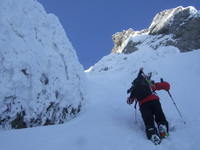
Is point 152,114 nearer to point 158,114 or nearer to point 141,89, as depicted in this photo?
point 158,114

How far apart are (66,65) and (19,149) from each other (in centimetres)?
406

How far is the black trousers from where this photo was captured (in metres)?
4.67

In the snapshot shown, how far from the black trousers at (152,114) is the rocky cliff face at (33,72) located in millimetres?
2611

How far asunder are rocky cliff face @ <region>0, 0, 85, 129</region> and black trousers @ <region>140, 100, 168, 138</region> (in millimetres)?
2611

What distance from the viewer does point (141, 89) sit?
549 cm

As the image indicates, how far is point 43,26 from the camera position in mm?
6887

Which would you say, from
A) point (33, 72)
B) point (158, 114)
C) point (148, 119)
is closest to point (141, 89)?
point (158, 114)

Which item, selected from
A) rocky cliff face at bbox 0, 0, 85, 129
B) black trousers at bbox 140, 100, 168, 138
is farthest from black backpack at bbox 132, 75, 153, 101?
rocky cliff face at bbox 0, 0, 85, 129

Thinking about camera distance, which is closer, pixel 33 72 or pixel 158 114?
pixel 158 114

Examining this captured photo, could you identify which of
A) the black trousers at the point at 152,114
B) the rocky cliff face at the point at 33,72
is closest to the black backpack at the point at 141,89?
the black trousers at the point at 152,114

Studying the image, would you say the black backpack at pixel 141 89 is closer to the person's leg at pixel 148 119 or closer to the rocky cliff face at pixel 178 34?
the person's leg at pixel 148 119

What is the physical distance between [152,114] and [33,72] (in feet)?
12.1

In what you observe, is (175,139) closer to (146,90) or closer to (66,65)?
(146,90)

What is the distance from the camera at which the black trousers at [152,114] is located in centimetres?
467
